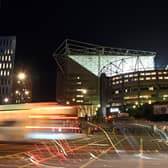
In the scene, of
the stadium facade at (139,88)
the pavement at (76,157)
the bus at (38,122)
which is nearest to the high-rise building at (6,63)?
the stadium facade at (139,88)

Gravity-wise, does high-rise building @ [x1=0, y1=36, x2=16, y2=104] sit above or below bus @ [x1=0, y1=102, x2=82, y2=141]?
above

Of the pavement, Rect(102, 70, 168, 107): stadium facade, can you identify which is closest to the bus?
the pavement

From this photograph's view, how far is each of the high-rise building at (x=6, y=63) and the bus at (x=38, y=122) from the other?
419 ft

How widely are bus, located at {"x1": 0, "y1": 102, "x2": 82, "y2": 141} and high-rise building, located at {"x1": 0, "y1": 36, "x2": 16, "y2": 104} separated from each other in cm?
12767

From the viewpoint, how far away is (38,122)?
25438mm

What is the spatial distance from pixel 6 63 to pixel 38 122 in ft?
466

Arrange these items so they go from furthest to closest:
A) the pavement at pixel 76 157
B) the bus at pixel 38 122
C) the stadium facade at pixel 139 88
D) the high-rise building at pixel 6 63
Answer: the stadium facade at pixel 139 88 < the high-rise building at pixel 6 63 < the bus at pixel 38 122 < the pavement at pixel 76 157

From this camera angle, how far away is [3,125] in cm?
2703

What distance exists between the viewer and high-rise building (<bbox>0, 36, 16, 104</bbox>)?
15730 cm

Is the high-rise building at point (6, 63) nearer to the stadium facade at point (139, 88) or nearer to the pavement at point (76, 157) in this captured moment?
the stadium facade at point (139, 88)

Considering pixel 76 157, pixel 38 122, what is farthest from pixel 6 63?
pixel 76 157

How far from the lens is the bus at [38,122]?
83.5ft

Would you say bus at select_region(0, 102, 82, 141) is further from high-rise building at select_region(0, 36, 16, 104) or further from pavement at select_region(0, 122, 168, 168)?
high-rise building at select_region(0, 36, 16, 104)

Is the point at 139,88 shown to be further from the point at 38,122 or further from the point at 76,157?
the point at 76,157
